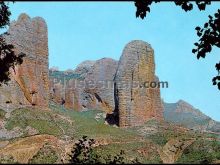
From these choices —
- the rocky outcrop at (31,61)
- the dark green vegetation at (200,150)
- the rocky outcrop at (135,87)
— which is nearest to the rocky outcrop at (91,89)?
the rocky outcrop at (135,87)

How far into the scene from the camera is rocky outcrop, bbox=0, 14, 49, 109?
190ft

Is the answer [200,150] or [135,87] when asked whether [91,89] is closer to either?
[135,87]

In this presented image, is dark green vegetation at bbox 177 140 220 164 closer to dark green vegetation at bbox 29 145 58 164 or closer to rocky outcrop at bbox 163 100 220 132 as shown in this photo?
dark green vegetation at bbox 29 145 58 164

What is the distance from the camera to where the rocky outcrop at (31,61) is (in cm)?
5784

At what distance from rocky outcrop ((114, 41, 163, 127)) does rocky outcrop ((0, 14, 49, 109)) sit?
8.93 meters

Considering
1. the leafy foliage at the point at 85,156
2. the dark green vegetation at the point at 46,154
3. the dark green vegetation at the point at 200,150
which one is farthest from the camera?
the dark green vegetation at the point at 200,150

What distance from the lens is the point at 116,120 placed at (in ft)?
204

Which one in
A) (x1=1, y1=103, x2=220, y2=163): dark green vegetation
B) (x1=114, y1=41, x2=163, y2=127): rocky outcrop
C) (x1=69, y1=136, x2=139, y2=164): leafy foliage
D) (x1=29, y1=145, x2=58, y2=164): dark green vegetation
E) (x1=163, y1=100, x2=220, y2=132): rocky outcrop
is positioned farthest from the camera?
(x1=163, y1=100, x2=220, y2=132): rocky outcrop

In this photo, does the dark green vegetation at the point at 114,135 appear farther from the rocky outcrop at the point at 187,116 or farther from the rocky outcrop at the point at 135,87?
the rocky outcrop at the point at 187,116

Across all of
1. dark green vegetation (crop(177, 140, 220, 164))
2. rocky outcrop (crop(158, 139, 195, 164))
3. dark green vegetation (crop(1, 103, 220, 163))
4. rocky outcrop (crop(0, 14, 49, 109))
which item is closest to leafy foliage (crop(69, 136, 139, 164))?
dark green vegetation (crop(1, 103, 220, 163))

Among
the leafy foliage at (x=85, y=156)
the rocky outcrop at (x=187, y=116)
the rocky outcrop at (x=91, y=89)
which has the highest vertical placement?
the rocky outcrop at (x=91, y=89)

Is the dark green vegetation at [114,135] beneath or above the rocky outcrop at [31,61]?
beneath

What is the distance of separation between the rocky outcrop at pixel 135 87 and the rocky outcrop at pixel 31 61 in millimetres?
8927

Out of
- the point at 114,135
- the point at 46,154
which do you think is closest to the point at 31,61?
the point at 114,135
